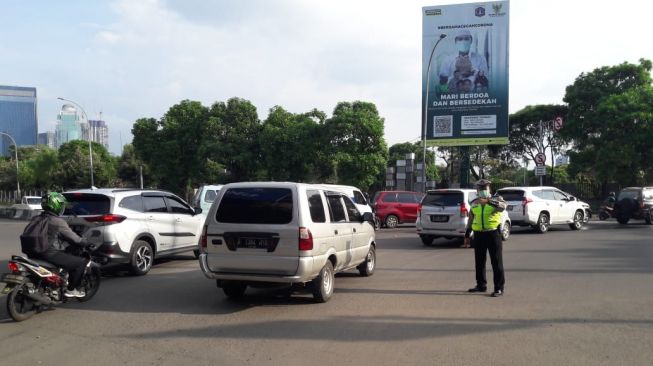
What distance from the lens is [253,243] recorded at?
25.0 ft

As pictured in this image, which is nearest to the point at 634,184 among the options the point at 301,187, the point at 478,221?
the point at 478,221

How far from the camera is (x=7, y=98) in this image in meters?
132

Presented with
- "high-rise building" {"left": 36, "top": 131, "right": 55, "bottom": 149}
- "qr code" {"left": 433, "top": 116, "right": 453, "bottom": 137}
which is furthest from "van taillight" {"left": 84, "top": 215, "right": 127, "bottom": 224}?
"high-rise building" {"left": 36, "top": 131, "right": 55, "bottom": 149}

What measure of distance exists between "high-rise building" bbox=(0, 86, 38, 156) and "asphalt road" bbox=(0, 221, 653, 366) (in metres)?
140

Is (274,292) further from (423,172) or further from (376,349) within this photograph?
(423,172)

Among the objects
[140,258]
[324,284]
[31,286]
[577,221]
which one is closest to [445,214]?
[324,284]

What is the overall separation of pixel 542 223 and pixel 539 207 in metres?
0.66

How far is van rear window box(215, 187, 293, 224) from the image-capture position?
7641 mm

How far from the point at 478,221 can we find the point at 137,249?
6.60m

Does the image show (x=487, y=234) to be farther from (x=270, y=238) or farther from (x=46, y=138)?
(x=46, y=138)

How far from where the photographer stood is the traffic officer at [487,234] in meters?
8.60

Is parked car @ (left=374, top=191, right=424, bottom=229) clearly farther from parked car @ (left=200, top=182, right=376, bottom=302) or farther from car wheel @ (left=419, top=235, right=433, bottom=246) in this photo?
parked car @ (left=200, top=182, right=376, bottom=302)

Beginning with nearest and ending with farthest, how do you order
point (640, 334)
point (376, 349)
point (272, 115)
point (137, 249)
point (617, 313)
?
point (376, 349), point (640, 334), point (617, 313), point (137, 249), point (272, 115)

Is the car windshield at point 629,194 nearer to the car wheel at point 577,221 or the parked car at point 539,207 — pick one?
the car wheel at point 577,221
